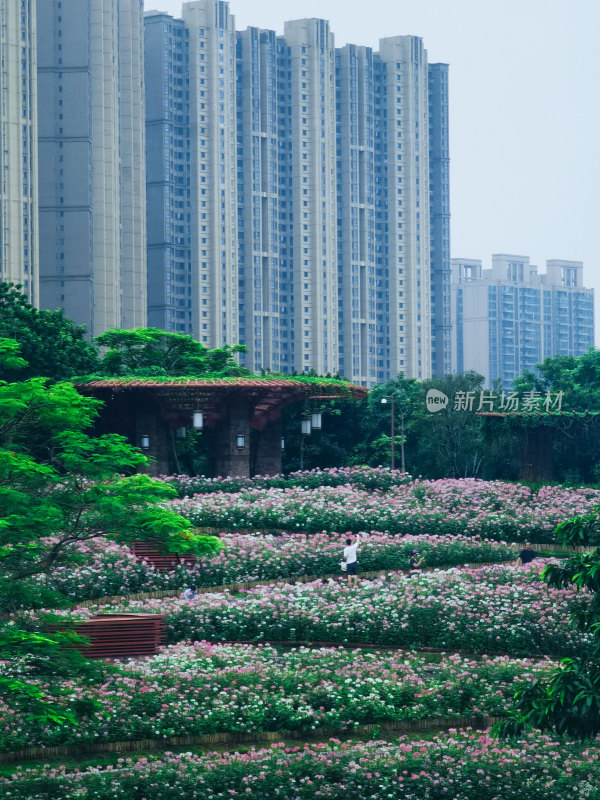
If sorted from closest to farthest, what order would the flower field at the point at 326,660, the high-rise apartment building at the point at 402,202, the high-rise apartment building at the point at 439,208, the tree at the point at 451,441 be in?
the flower field at the point at 326,660 → the tree at the point at 451,441 → the high-rise apartment building at the point at 402,202 → the high-rise apartment building at the point at 439,208

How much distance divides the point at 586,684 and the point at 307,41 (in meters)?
138

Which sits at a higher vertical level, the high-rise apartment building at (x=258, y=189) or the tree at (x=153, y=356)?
the high-rise apartment building at (x=258, y=189)

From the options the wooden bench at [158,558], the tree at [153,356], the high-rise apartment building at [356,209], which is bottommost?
the wooden bench at [158,558]

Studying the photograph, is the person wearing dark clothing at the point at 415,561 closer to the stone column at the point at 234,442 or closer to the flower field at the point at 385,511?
the flower field at the point at 385,511

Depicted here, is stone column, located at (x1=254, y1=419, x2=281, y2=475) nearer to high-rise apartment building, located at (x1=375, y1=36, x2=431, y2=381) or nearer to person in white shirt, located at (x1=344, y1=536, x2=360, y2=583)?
person in white shirt, located at (x1=344, y1=536, x2=360, y2=583)

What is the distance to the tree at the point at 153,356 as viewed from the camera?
5581 cm

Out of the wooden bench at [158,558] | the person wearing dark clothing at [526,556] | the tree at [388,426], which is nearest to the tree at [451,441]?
the tree at [388,426]

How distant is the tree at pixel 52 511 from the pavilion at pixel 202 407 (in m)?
21.9

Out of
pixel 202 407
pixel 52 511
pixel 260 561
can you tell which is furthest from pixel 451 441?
pixel 52 511

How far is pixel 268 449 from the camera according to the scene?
48.0 meters

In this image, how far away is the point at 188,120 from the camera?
13962 centimetres

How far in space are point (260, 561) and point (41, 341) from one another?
68.9ft

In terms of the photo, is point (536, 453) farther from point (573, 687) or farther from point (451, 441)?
point (573, 687)

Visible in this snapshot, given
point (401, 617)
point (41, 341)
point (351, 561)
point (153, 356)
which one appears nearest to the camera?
point (401, 617)
